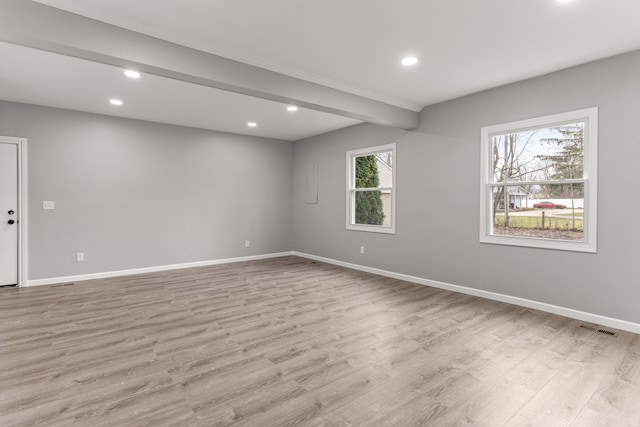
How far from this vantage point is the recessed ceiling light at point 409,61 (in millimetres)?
3283

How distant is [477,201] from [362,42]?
8.30 ft

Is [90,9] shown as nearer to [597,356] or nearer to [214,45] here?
[214,45]

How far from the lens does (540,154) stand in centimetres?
385

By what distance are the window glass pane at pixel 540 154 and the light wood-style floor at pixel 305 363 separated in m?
1.57

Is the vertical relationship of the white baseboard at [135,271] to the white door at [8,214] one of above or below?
below

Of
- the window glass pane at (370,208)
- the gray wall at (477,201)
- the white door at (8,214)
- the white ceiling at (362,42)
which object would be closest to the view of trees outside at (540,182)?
the gray wall at (477,201)

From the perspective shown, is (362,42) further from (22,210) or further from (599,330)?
(22,210)

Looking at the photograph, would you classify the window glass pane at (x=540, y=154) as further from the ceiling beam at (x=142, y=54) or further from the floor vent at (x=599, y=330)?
the ceiling beam at (x=142, y=54)

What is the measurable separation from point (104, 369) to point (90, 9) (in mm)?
2649

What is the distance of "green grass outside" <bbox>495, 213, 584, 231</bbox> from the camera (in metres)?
3.59

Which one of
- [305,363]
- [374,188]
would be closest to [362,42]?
[305,363]

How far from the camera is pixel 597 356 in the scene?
2.63 m

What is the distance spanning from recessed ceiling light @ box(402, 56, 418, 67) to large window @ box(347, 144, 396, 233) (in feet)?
6.53

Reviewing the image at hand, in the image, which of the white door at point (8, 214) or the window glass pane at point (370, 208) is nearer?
the white door at point (8, 214)
